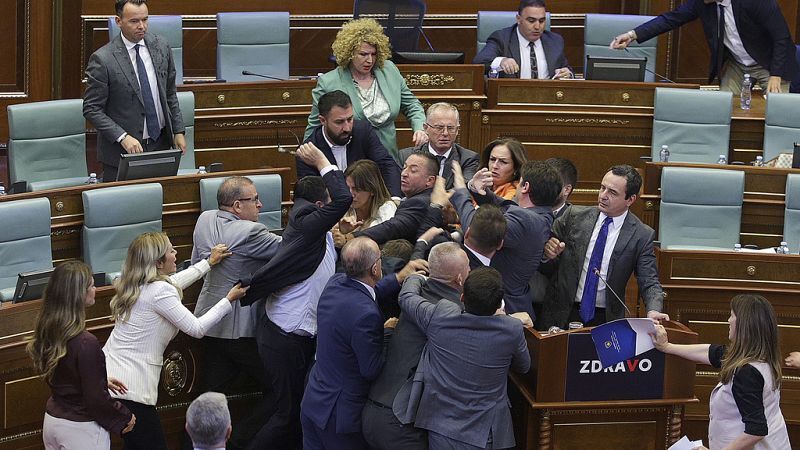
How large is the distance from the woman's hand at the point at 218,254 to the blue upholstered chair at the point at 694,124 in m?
3.20

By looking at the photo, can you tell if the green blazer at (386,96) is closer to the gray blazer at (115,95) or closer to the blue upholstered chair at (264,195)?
the blue upholstered chair at (264,195)

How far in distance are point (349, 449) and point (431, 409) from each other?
43 cm

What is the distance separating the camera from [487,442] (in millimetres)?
4176

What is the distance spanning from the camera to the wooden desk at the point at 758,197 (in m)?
6.36

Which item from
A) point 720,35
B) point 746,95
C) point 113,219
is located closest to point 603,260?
point 113,219

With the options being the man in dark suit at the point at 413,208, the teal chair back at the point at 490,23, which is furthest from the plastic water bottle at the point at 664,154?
the man in dark suit at the point at 413,208

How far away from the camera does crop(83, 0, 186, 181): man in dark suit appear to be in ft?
20.2

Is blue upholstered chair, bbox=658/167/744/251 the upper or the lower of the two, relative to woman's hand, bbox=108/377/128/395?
upper

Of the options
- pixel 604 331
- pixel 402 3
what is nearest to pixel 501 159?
pixel 604 331

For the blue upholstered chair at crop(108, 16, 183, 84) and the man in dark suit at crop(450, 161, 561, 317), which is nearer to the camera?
the man in dark suit at crop(450, 161, 561, 317)

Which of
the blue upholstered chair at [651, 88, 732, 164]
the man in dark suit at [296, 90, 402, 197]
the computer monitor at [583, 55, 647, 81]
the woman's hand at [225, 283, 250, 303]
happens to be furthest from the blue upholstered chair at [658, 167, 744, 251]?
the woman's hand at [225, 283, 250, 303]

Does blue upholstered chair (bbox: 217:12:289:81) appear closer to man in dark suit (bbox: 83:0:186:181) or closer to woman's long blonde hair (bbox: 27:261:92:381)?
man in dark suit (bbox: 83:0:186:181)

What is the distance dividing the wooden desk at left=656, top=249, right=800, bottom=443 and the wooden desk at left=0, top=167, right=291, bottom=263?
1893 mm

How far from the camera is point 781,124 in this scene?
711 cm
